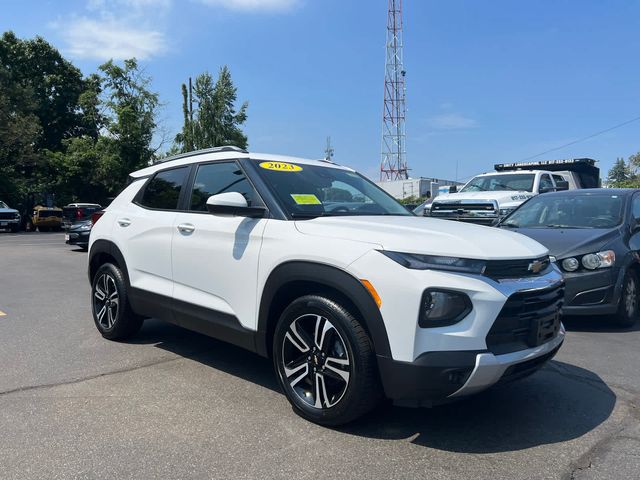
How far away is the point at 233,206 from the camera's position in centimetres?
371

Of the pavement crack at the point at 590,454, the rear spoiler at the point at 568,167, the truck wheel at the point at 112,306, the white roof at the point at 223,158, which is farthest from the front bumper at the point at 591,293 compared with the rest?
the rear spoiler at the point at 568,167

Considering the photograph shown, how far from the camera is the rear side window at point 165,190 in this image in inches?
187

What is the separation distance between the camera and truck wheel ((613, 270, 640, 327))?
5.93m

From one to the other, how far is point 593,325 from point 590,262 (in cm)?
95

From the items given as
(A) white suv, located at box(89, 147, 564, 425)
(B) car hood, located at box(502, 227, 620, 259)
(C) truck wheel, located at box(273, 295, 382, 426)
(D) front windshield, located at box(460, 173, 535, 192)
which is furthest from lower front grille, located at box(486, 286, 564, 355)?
(D) front windshield, located at box(460, 173, 535, 192)

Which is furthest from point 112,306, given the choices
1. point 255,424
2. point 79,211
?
point 79,211

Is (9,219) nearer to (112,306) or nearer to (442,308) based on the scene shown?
(112,306)

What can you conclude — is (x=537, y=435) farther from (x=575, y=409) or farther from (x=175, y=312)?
(x=175, y=312)

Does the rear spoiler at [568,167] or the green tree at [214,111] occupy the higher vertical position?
the green tree at [214,111]

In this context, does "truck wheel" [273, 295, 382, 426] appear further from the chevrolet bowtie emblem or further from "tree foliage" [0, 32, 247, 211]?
"tree foliage" [0, 32, 247, 211]

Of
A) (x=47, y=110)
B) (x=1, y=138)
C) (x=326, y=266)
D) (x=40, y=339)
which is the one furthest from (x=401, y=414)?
(x=47, y=110)

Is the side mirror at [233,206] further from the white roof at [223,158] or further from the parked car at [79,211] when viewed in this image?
the parked car at [79,211]

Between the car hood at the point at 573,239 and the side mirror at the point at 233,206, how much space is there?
3.67m

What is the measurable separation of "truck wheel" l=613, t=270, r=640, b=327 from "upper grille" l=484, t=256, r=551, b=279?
3183 millimetres
